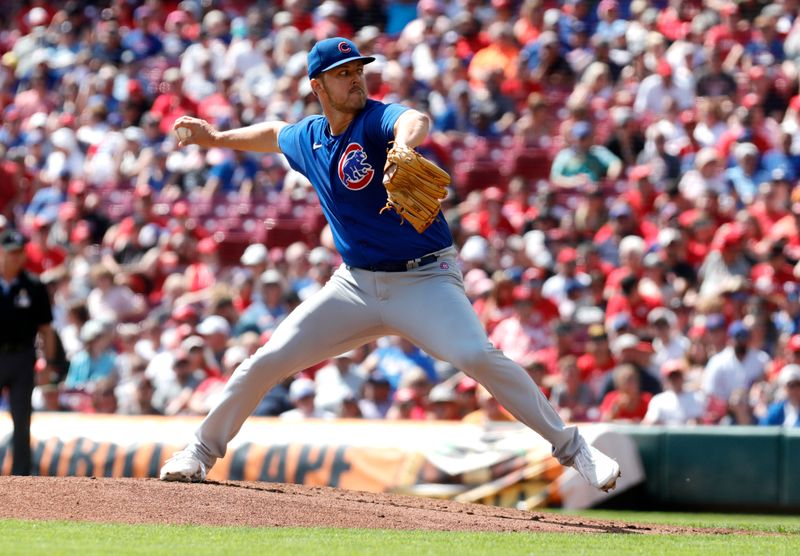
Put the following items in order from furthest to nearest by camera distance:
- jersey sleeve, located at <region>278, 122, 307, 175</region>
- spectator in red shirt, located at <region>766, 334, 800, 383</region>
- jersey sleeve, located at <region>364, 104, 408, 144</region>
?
spectator in red shirt, located at <region>766, 334, 800, 383</region> < jersey sleeve, located at <region>278, 122, 307, 175</region> < jersey sleeve, located at <region>364, 104, 408, 144</region>

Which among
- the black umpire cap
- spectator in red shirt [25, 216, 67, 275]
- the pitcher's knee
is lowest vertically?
spectator in red shirt [25, 216, 67, 275]

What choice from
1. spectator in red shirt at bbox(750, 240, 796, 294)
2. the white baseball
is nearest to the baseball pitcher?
the white baseball

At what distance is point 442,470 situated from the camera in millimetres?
9211

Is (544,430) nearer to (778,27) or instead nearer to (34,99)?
(778,27)

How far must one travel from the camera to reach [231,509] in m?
6.02

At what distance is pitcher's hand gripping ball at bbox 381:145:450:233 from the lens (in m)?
5.45

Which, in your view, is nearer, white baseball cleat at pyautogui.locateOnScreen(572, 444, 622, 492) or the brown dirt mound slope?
the brown dirt mound slope

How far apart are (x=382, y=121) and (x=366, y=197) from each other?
34 centimetres

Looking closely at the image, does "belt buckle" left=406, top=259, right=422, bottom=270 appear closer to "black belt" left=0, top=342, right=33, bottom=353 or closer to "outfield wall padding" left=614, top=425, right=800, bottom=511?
"black belt" left=0, top=342, right=33, bottom=353

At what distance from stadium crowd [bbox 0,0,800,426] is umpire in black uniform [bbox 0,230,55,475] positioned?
8.88ft

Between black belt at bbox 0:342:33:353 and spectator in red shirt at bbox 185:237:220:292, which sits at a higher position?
black belt at bbox 0:342:33:353

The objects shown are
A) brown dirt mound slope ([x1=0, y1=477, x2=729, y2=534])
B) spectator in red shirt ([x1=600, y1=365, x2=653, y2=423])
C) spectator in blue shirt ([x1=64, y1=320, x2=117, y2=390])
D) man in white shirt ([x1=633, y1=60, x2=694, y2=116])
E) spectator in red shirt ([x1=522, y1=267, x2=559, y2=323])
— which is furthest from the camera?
man in white shirt ([x1=633, y1=60, x2=694, y2=116])

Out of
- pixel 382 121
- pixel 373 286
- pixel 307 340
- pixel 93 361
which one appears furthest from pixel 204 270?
pixel 382 121

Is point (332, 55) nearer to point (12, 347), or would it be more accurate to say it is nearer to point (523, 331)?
point (12, 347)
